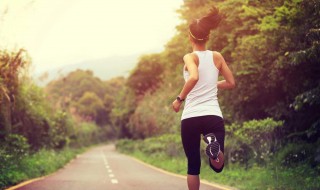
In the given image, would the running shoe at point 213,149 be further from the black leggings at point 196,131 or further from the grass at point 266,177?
the grass at point 266,177

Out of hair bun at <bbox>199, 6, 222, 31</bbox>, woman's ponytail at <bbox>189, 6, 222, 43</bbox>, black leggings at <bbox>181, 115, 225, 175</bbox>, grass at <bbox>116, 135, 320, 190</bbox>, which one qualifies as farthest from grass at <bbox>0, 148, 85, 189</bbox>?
hair bun at <bbox>199, 6, 222, 31</bbox>

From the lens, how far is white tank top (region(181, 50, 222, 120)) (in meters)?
4.10

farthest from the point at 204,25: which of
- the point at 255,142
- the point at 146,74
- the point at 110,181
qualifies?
the point at 146,74

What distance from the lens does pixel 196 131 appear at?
4109 millimetres

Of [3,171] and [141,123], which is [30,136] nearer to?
[3,171]

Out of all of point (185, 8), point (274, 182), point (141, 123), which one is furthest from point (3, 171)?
point (141, 123)

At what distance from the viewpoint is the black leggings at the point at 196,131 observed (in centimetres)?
408

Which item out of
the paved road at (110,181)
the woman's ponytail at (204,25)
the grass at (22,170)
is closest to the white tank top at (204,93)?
the woman's ponytail at (204,25)

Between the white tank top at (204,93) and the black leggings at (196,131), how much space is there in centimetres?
5

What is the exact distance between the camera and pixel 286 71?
12898mm

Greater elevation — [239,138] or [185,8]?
[185,8]

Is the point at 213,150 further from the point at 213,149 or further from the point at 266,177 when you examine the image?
the point at 266,177

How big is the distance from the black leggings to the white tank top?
49 mm

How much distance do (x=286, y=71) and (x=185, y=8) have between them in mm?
9814
